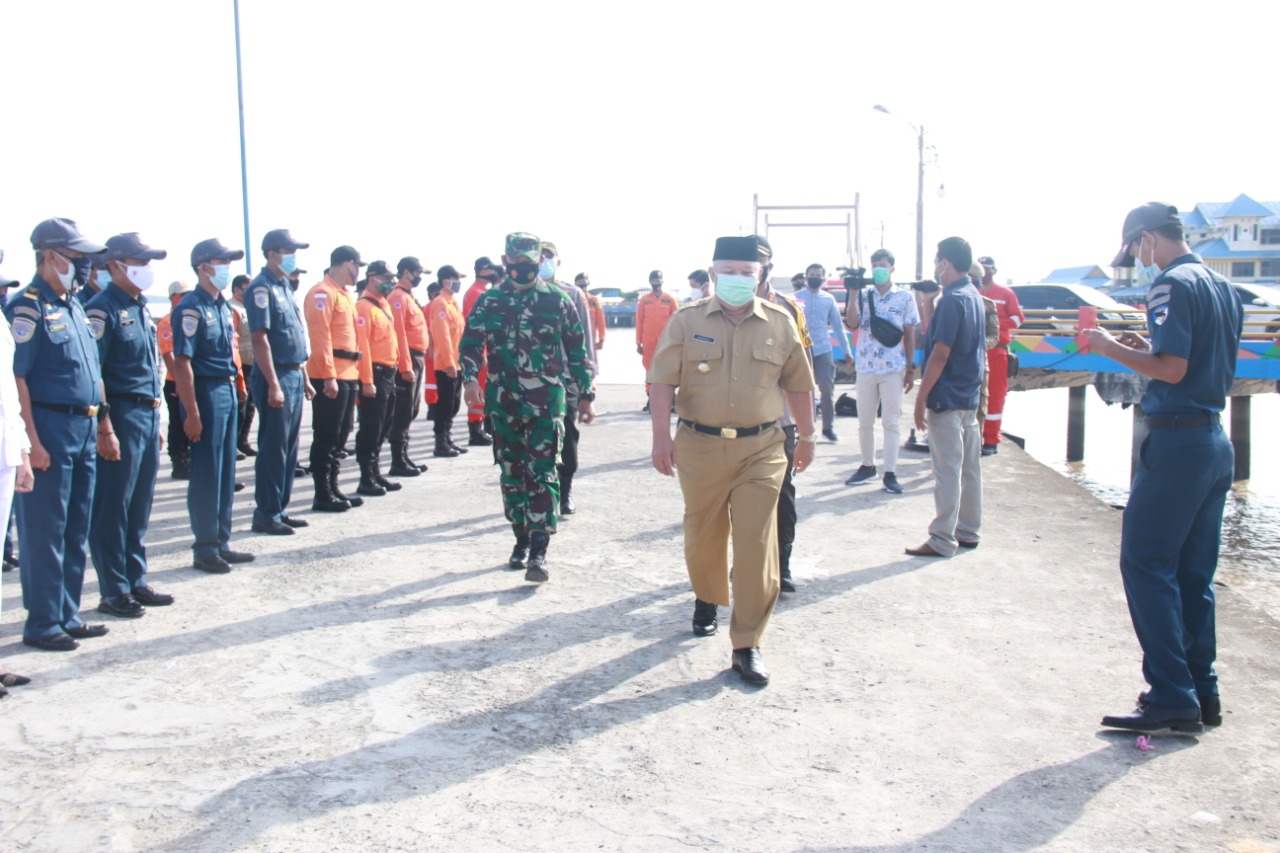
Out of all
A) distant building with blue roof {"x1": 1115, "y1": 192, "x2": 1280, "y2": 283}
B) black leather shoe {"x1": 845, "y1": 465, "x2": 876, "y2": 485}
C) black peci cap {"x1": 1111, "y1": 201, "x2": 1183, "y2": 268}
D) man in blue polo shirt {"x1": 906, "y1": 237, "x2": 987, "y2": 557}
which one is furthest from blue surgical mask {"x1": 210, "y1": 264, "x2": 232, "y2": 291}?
distant building with blue roof {"x1": 1115, "y1": 192, "x2": 1280, "y2": 283}

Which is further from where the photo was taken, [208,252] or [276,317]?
[276,317]

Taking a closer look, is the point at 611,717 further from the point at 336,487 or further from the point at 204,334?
the point at 336,487

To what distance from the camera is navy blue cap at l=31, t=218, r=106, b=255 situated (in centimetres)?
483

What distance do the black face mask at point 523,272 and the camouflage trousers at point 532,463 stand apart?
32.5 inches

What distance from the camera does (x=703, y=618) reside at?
5238mm

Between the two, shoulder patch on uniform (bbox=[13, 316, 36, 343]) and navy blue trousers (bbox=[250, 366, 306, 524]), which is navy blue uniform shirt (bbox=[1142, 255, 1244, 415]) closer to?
shoulder patch on uniform (bbox=[13, 316, 36, 343])

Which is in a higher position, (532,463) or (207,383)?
(207,383)

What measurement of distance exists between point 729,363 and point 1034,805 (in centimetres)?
219

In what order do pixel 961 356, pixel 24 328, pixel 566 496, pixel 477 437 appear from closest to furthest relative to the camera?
Result: pixel 24 328 < pixel 961 356 < pixel 566 496 < pixel 477 437

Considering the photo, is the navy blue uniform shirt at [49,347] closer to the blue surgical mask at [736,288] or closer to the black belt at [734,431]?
the black belt at [734,431]

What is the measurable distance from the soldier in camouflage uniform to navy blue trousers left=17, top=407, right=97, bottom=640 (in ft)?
7.17

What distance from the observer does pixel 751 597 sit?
15.1ft

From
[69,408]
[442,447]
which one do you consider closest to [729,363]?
[69,408]

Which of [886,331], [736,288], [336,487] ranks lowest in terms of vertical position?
[336,487]
